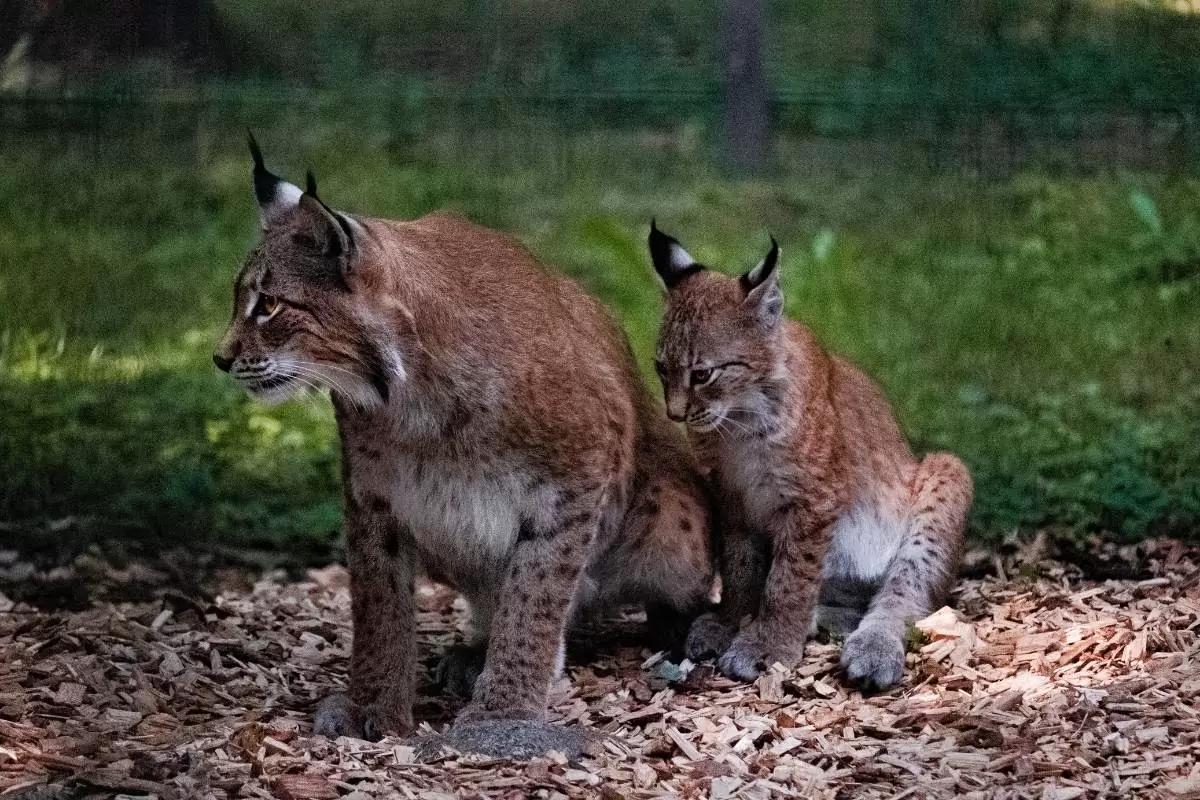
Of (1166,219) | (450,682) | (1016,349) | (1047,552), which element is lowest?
(450,682)

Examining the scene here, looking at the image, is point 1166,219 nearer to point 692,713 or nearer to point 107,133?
point 692,713

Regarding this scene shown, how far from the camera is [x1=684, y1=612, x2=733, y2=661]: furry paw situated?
567 centimetres

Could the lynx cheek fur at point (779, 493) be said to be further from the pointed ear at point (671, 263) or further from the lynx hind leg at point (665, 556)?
the lynx hind leg at point (665, 556)

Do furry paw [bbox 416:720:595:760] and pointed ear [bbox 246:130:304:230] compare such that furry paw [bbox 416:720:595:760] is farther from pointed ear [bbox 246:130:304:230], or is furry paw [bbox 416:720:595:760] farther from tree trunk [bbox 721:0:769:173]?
tree trunk [bbox 721:0:769:173]

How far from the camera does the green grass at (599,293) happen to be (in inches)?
282

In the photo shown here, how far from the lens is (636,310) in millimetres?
7828

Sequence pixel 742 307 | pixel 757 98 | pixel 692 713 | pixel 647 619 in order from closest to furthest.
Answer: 1. pixel 692 713
2. pixel 742 307
3. pixel 647 619
4. pixel 757 98

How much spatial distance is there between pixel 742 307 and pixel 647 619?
4.11 feet

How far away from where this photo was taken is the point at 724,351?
561 cm

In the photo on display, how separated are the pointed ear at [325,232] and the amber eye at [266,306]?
0.18m

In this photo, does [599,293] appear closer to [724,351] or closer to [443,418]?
[724,351]

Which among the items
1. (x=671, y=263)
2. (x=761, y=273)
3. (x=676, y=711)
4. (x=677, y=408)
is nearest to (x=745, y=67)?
(x=671, y=263)

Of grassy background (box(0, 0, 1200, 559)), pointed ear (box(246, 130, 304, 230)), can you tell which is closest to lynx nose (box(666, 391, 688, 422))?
pointed ear (box(246, 130, 304, 230))

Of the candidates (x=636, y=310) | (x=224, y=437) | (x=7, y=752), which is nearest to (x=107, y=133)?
(x=224, y=437)
